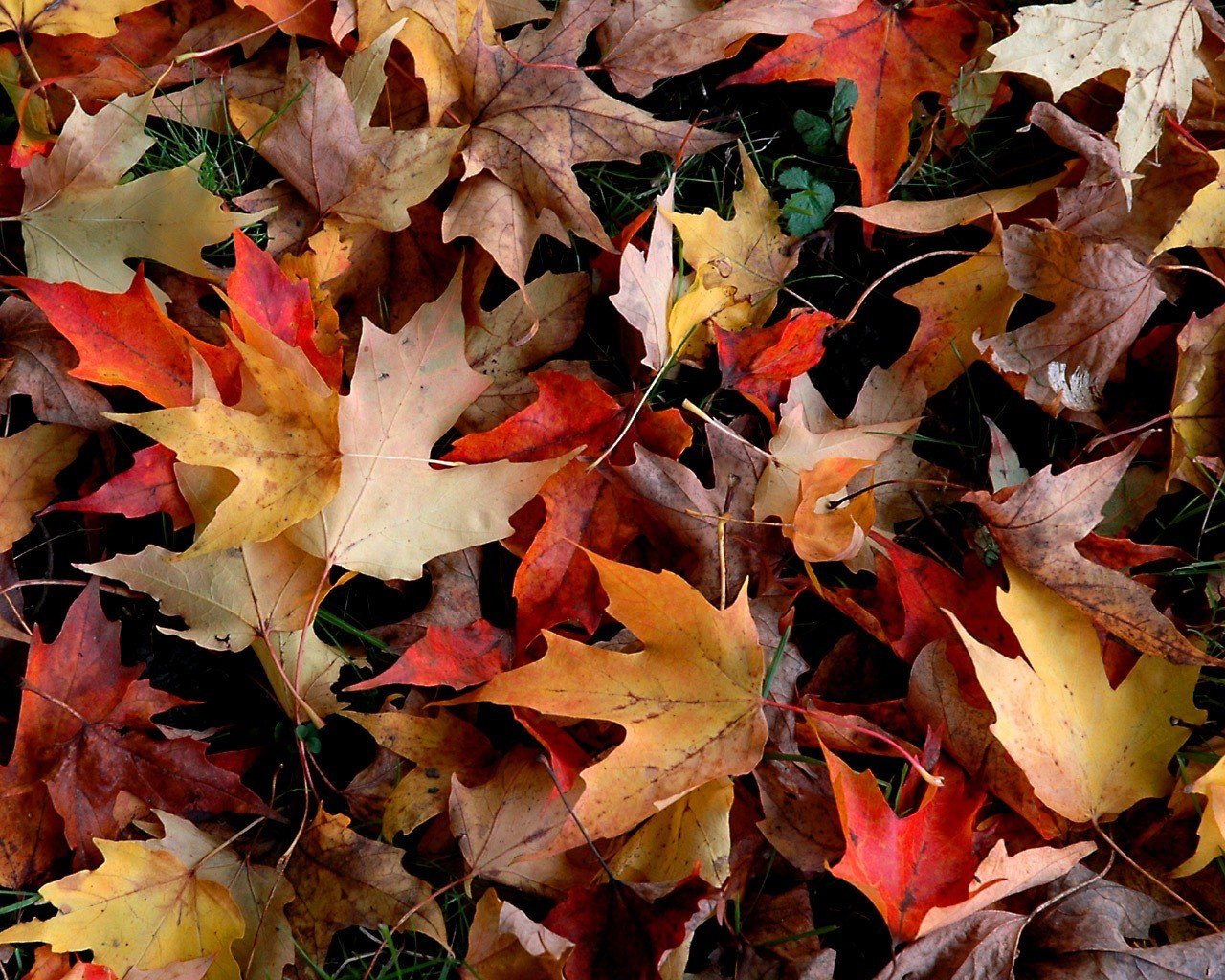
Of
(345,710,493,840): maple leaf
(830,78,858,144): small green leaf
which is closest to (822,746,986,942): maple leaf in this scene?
(345,710,493,840): maple leaf

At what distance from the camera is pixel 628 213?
1437mm

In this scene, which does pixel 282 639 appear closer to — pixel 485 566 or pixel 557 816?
pixel 485 566

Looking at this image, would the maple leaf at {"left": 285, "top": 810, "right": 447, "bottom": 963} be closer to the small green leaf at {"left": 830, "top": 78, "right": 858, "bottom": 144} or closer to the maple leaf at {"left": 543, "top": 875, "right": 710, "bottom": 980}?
the maple leaf at {"left": 543, "top": 875, "right": 710, "bottom": 980}

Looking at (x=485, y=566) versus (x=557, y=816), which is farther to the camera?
(x=485, y=566)

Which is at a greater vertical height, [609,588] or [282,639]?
[609,588]

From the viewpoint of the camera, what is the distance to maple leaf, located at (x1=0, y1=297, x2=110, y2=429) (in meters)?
1.28

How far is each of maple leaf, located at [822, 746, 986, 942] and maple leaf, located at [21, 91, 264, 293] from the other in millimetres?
997

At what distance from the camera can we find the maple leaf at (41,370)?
1281 millimetres

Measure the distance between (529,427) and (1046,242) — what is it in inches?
27.8

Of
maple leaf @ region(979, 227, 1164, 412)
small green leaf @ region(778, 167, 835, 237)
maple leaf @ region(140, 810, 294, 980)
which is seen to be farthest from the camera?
small green leaf @ region(778, 167, 835, 237)

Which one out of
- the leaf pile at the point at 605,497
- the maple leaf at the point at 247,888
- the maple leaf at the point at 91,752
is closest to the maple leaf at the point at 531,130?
the leaf pile at the point at 605,497

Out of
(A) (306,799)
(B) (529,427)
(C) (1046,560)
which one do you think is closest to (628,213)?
(B) (529,427)

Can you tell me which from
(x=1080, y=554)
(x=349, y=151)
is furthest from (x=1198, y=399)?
(x=349, y=151)

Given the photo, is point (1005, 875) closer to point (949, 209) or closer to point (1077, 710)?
point (1077, 710)
